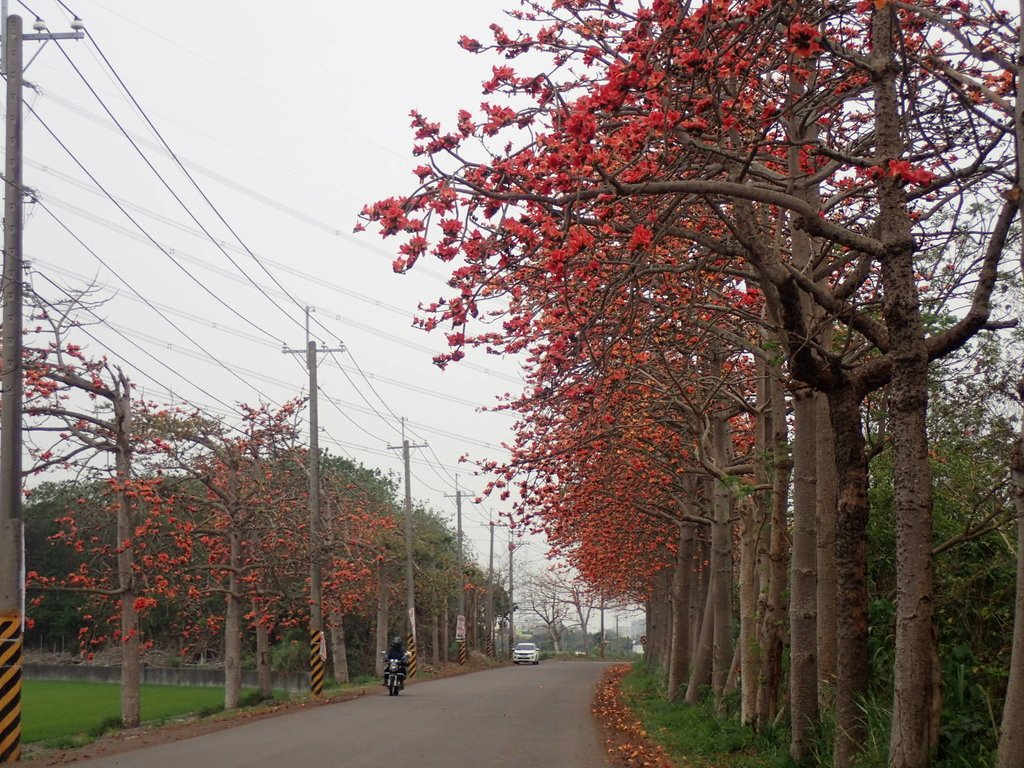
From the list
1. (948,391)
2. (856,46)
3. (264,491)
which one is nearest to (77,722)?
(264,491)

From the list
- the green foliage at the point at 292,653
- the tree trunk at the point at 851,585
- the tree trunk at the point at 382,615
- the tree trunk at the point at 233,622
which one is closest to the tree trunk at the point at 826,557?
the tree trunk at the point at 851,585

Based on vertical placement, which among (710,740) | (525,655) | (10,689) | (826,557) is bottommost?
(525,655)

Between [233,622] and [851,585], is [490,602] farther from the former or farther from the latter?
[851,585]

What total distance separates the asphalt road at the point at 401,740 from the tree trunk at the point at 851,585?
4636 mm

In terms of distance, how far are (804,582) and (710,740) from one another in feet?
12.8

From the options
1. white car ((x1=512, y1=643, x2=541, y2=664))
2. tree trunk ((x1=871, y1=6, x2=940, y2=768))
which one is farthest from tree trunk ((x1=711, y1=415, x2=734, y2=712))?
white car ((x1=512, y1=643, x2=541, y2=664))

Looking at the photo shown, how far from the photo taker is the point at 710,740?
13.2 m

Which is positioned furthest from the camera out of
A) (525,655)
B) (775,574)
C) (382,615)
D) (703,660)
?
(525,655)

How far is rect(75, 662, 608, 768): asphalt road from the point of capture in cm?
1195

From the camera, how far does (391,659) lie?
1041 inches

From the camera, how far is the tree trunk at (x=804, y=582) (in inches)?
390

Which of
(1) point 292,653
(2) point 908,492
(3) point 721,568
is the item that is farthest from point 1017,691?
(1) point 292,653

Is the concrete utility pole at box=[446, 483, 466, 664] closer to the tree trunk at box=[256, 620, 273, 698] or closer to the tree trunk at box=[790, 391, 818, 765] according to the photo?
the tree trunk at box=[256, 620, 273, 698]

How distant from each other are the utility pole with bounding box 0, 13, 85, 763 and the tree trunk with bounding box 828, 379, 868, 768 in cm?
960
